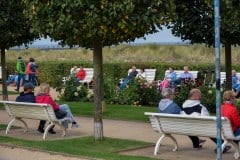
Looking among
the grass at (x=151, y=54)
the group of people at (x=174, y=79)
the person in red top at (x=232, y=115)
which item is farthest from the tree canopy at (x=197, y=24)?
the grass at (x=151, y=54)

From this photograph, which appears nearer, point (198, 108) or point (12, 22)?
point (198, 108)

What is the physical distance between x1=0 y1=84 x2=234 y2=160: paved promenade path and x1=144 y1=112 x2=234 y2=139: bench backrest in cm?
46

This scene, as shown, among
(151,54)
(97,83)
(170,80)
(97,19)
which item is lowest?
(170,80)

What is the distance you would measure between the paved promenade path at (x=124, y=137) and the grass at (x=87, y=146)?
0.26 meters

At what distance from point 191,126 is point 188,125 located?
62 mm

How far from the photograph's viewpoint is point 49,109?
13.2 meters

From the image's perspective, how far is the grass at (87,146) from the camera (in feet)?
36.0

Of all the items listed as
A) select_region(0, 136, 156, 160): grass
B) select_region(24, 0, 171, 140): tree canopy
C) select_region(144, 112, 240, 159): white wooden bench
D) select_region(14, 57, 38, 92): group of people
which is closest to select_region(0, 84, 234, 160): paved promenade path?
select_region(0, 136, 156, 160): grass

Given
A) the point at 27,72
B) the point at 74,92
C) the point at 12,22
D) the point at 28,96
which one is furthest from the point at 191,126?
the point at 27,72

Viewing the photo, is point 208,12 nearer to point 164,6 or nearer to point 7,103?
point 164,6

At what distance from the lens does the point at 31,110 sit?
13703 mm

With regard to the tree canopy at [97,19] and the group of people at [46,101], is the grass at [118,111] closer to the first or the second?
the group of people at [46,101]

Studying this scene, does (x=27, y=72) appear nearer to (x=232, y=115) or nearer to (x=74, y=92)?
(x=74, y=92)

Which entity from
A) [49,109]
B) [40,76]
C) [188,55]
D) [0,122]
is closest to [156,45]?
[188,55]
